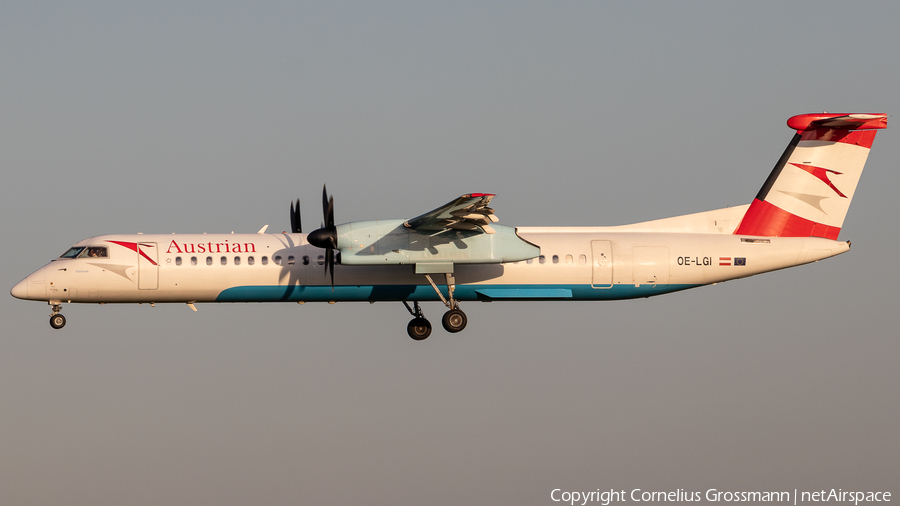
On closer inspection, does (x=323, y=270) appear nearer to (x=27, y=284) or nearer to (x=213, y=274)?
(x=213, y=274)

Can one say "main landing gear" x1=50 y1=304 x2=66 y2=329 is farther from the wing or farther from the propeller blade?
the wing

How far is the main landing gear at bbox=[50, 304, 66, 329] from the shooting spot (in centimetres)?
2405

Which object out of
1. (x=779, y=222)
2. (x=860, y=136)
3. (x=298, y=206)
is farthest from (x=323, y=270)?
(x=860, y=136)

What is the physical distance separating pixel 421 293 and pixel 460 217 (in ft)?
10.2

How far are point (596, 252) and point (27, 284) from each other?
613 inches

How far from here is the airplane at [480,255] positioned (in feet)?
76.2

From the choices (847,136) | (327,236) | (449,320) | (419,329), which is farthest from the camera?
(847,136)

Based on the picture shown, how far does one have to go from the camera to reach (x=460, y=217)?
2250 cm

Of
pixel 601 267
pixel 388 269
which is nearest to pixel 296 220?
pixel 388 269

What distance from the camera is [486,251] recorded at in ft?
76.3

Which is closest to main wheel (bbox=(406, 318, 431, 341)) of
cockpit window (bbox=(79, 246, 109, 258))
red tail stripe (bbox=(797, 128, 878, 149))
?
cockpit window (bbox=(79, 246, 109, 258))

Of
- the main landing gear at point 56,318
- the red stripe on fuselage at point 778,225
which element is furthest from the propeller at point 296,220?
the red stripe on fuselage at point 778,225

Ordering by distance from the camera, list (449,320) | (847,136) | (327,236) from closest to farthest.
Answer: (327,236) → (449,320) → (847,136)

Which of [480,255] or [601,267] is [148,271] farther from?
[601,267]
